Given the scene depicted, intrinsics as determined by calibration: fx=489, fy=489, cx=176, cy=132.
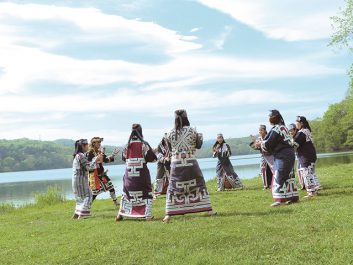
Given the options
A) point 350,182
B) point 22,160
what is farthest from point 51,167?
point 350,182

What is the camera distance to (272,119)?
12945 millimetres

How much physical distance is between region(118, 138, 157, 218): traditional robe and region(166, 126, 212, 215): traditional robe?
37.8 inches

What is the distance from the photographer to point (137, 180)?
39.8ft

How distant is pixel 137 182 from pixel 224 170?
29.7 feet

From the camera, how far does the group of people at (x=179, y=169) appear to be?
1119cm

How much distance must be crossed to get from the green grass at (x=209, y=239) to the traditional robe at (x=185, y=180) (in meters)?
0.34

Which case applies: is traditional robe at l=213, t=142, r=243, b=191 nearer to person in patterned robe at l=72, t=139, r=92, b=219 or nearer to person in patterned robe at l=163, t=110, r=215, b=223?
person in patterned robe at l=72, t=139, r=92, b=219

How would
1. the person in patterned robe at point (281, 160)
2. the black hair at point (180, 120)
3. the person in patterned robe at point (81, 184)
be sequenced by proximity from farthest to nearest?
the person in patterned robe at point (81, 184)
the person in patterned robe at point (281, 160)
the black hair at point (180, 120)

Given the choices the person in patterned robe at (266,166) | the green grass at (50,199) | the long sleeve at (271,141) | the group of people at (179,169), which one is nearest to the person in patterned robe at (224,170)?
the person in patterned robe at (266,166)

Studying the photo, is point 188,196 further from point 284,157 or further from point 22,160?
point 22,160

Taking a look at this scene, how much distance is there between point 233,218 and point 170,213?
4.81 feet

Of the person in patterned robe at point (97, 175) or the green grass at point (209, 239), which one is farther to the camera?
the person in patterned robe at point (97, 175)

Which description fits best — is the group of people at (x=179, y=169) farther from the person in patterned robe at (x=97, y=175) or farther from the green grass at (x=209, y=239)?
the green grass at (x=209, y=239)

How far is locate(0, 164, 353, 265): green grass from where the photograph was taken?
768 centimetres
